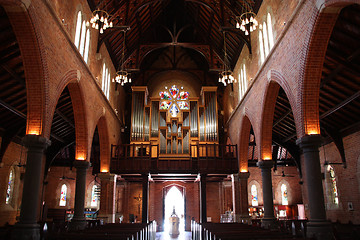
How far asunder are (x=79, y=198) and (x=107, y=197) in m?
5.98

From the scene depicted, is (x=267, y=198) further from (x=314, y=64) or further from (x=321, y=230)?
(x=314, y=64)

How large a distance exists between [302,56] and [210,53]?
14.9m

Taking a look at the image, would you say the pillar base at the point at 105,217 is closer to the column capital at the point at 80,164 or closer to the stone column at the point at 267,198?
the column capital at the point at 80,164

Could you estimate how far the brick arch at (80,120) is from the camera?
1524 cm

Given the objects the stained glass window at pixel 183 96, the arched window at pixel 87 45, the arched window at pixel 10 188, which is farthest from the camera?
the stained glass window at pixel 183 96

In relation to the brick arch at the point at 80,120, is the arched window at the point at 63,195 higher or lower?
lower

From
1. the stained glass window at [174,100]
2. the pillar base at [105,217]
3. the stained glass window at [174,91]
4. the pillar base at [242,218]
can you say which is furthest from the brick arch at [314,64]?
the stained glass window at [174,91]

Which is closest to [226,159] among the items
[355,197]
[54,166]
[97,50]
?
[355,197]

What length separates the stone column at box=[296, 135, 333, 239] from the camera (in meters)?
10.3

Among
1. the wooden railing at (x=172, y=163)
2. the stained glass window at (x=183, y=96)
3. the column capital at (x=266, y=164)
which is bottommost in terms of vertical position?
the column capital at (x=266, y=164)

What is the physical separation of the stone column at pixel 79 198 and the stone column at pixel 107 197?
5051 mm

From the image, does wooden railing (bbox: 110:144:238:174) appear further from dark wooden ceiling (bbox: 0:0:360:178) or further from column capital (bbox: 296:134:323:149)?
column capital (bbox: 296:134:323:149)

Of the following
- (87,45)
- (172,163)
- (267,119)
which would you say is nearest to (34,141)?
(87,45)

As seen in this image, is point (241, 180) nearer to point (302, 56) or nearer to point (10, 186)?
point (302, 56)
